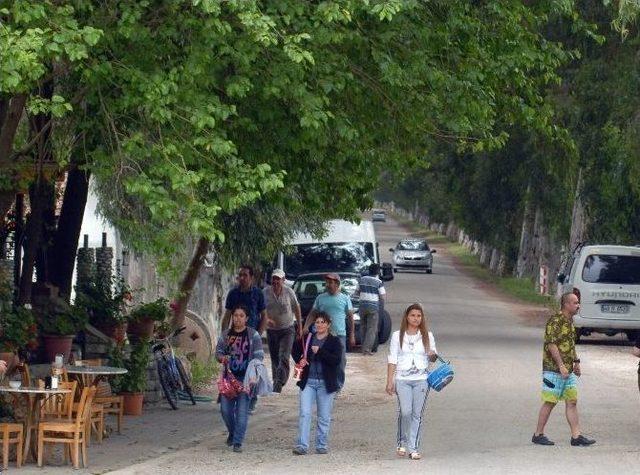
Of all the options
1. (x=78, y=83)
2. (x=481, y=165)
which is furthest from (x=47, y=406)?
(x=481, y=165)

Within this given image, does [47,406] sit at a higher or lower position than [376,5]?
lower

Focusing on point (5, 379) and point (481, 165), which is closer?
point (5, 379)

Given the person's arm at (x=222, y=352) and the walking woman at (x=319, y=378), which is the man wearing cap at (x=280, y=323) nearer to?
the person's arm at (x=222, y=352)

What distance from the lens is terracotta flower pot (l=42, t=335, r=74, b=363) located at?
1662 centimetres

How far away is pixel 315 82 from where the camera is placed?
13695mm

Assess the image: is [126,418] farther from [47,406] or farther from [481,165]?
[481,165]

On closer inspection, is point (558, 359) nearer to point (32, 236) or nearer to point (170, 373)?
point (170, 373)

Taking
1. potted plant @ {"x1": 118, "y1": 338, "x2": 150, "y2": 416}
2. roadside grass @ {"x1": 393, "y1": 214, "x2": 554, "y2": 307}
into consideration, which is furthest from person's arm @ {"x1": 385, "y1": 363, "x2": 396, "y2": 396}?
roadside grass @ {"x1": 393, "y1": 214, "x2": 554, "y2": 307}

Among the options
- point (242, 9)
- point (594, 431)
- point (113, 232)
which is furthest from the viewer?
point (113, 232)

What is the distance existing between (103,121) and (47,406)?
331cm

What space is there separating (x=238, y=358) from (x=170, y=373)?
4.11 meters

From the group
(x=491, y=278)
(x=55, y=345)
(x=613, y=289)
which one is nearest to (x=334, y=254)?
(x=613, y=289)

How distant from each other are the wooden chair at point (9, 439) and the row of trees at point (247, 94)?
78.8 inches

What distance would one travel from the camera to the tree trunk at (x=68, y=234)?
18.8 meters
